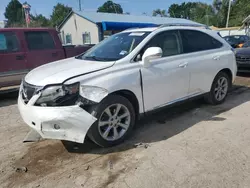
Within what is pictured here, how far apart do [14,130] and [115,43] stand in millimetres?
2408

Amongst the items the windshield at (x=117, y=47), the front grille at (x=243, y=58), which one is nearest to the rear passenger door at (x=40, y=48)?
the windshield at (x=117, y=47)

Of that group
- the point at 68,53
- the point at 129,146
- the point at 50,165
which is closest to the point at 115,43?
the point at 129,146

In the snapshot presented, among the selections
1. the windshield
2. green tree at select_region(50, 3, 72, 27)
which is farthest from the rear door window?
green tree at select_region(50, 3, 72, 27)

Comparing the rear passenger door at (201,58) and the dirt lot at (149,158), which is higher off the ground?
the rear passenger door at (201,58)

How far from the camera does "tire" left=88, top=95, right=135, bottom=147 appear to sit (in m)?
3.36

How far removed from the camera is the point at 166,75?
13.6ft

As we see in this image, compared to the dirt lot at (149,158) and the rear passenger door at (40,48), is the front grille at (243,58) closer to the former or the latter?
the dirt lot at (149,158)

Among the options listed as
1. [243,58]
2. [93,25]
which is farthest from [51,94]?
[93,25]

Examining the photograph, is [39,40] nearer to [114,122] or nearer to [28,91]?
[28,91]

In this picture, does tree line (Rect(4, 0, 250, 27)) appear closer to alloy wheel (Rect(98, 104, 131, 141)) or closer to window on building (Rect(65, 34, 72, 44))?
window on building (Rect(65, 34, 72, 44))

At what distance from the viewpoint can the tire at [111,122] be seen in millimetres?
3355

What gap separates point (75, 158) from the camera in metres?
3.40

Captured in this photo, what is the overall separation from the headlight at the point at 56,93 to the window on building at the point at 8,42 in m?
3.92

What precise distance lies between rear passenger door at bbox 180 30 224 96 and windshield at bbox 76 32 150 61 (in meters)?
0.98
